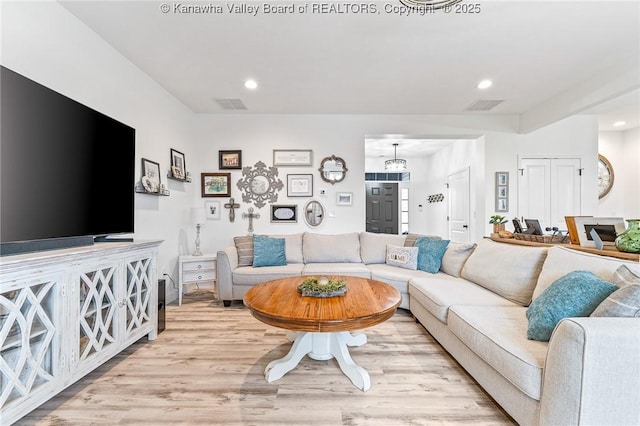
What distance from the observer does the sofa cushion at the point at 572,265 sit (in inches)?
69.5

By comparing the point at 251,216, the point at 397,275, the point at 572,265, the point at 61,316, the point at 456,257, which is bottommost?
the point at 397,275

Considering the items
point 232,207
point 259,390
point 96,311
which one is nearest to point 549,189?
point 232,207

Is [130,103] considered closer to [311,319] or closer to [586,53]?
[311,319]

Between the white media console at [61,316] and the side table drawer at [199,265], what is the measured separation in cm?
136

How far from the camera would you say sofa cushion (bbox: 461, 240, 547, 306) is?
235cm

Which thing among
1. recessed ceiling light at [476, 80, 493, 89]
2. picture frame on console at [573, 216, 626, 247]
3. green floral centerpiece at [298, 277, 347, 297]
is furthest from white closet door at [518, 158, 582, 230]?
green floral centerpiece at [298, 277, 347, 297]

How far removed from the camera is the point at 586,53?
2873mm

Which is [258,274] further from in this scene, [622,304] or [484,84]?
[484,84]

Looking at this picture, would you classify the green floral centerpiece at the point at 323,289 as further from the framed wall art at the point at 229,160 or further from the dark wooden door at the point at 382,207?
the dark wooden door at the point at 382,207

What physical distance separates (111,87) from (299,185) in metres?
2.62

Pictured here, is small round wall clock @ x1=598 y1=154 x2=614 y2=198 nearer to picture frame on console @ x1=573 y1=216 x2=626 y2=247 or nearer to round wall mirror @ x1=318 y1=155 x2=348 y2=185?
picture frame on console @ x1=573 y1=216 x2=626 y2=247

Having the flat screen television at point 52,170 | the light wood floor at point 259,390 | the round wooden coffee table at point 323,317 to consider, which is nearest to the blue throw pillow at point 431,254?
the light wood floor at point 259,390

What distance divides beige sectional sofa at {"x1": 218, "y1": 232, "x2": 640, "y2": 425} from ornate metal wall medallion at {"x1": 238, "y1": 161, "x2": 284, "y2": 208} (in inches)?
44.1

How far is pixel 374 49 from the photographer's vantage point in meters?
2.79
